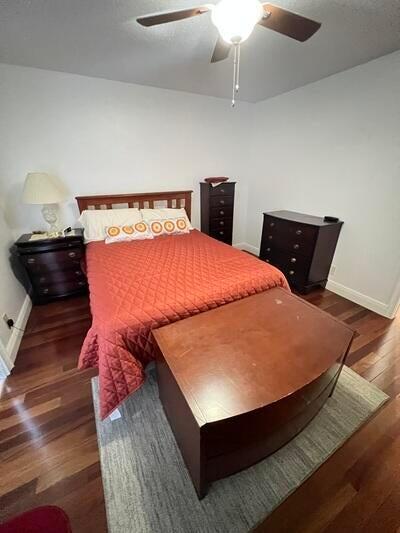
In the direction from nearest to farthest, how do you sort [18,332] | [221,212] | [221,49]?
[221,49]
[18,332]
[221,212]

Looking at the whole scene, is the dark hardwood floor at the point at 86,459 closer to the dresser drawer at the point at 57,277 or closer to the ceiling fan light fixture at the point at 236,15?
the dresser drawer at the point at 57,277

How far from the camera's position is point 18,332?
1.96 meters

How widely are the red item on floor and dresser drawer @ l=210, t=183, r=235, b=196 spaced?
10.4 feet

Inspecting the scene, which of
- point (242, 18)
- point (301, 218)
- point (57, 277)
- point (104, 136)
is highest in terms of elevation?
point (242, 18)

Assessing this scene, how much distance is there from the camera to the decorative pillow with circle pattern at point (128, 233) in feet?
8.15

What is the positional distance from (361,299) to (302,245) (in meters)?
A: 0.86

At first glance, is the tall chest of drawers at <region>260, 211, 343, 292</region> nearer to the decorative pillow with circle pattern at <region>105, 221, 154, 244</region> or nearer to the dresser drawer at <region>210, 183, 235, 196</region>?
the dresser drawer at <region>210, 183, 235, 196</region>

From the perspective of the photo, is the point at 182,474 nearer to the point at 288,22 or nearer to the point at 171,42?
the point at 288,22

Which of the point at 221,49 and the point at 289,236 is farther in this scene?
the point at 289,236

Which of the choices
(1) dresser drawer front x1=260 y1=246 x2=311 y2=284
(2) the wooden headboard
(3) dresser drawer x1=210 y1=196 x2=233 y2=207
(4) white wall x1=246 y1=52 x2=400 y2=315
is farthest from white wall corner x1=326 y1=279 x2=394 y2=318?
(2) the wooden headboard

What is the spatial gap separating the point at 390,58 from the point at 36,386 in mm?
3836

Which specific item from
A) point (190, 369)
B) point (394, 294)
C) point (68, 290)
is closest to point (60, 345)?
point (68, 290)

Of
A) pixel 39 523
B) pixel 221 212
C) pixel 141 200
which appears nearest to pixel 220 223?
pixel 221 212

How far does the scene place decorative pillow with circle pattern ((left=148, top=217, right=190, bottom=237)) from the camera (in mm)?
2699
